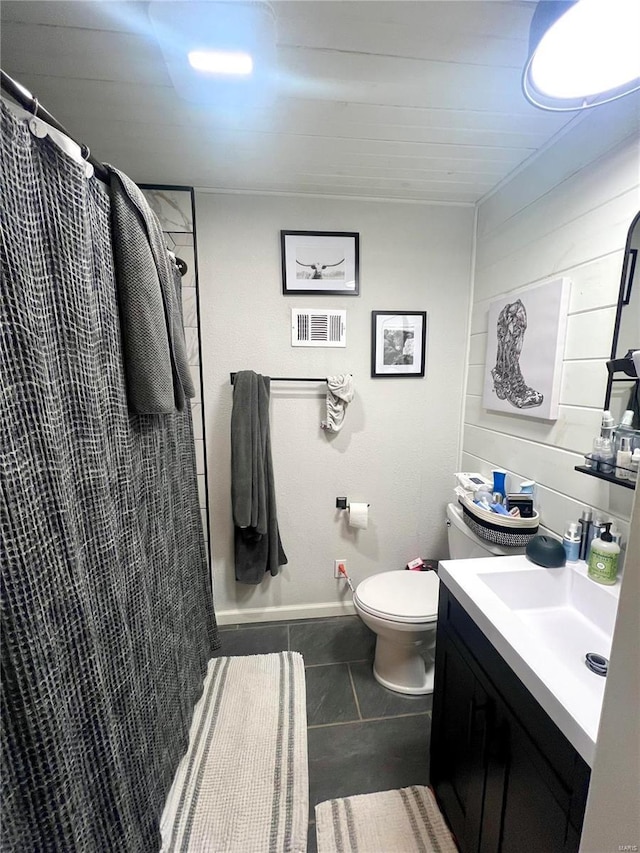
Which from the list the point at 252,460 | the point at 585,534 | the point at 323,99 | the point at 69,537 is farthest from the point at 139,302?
the point at 585,534

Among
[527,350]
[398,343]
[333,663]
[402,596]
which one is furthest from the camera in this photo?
[398,343]

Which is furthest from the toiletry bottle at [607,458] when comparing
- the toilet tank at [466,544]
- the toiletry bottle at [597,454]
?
the toilet tank at [466,544]

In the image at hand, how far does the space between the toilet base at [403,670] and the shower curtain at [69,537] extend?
978 millimetres

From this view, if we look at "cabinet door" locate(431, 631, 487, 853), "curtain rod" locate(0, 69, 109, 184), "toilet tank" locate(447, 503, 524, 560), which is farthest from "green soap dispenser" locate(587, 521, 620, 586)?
"curtain rod" locate(0, 69, 109, 184)

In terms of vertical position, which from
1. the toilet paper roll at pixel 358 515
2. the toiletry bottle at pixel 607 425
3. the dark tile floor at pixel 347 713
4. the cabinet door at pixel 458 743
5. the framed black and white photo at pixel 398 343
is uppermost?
the framed black and white photo at pixel 398 343

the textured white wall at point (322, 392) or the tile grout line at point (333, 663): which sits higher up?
the textured white wall at point (322, 392)

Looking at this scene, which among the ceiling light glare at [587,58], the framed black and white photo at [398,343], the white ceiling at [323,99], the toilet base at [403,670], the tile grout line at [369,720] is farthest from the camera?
the framed black and white photo at [398,343]

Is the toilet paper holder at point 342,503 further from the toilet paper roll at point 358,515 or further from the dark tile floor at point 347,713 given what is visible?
the dark tile floor at point 347,713

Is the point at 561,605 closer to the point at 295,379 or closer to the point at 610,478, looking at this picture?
the point at 610,478

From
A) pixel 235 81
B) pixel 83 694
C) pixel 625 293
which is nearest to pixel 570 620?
pixel 625 293

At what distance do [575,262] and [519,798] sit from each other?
1542mm

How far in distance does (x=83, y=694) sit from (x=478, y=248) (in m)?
2.29

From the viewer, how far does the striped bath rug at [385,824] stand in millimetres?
1072

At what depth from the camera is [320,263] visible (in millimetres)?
1771
